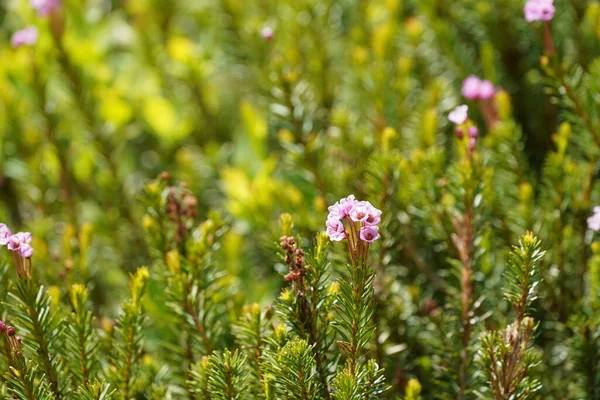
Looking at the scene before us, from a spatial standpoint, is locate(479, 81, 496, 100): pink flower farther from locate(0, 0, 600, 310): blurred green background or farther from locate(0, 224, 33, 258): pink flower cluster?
locate(0, 224, 33, 258): pink flower cluster

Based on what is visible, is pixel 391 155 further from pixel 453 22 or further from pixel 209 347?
pixel 453 22

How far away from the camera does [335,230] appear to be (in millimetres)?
1156

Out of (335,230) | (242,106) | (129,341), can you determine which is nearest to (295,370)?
(335,230)

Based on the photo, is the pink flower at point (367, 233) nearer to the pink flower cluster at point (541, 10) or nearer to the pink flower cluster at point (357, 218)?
the pink flower cluster at point (357, 218)

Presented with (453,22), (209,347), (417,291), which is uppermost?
(453,22)

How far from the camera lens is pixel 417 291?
1605 millimetres

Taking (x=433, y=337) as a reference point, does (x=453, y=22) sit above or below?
above

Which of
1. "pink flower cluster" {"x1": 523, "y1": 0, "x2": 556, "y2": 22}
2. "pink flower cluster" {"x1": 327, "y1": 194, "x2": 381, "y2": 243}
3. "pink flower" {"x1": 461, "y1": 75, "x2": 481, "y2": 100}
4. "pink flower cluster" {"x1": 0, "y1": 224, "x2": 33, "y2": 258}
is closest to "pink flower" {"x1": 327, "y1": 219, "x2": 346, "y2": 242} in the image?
"pink flower cluster" {"x1": 327, "y1": 194, "x2": 381, "y2": 243}

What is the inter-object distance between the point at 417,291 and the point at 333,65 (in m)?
0.97

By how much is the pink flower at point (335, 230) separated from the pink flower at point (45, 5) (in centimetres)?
158

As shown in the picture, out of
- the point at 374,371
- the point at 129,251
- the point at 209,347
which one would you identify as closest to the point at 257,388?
the point at 209,347

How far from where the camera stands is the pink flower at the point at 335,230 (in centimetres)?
113

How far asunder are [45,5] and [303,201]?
1192 mm

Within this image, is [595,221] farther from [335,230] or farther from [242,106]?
[242,106]
